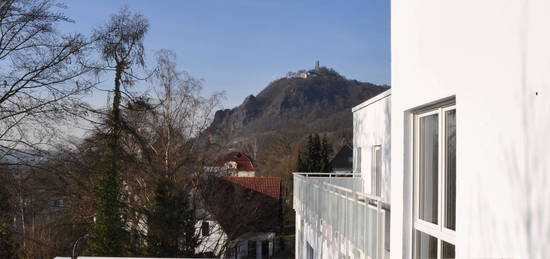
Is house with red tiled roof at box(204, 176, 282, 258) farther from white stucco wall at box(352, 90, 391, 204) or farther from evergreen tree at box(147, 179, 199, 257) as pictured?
white stucco wall at box(352, 90, 391, 204)

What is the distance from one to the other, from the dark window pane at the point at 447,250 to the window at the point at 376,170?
7349mm

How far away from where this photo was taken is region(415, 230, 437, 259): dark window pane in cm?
350

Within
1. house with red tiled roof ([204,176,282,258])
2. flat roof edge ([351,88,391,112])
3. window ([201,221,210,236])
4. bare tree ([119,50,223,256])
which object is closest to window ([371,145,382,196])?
flat roof edge ([351,88,391,112])

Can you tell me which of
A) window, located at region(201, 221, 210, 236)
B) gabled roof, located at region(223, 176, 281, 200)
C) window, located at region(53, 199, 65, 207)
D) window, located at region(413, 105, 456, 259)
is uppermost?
window, located at region(413, 105, 456, 259)

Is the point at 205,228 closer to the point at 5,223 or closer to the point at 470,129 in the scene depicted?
the point at 5,223

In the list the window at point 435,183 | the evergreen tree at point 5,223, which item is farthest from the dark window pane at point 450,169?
the evergreen tree at point 5,223

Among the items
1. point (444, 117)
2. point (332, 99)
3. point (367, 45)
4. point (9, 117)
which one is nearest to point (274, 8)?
point (367, 45)

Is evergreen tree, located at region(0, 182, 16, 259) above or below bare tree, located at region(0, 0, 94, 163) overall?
below

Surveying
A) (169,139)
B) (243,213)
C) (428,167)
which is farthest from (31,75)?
(243,213)

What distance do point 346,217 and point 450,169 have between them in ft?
11.2

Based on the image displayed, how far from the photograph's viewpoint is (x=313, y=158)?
35625mm

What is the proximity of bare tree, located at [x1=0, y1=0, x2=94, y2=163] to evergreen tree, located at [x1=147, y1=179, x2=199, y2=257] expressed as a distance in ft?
24.2

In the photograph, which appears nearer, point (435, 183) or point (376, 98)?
point (435, 183)

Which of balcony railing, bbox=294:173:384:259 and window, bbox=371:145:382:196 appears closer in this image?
balcony railing, bbox=294:173:384:259
